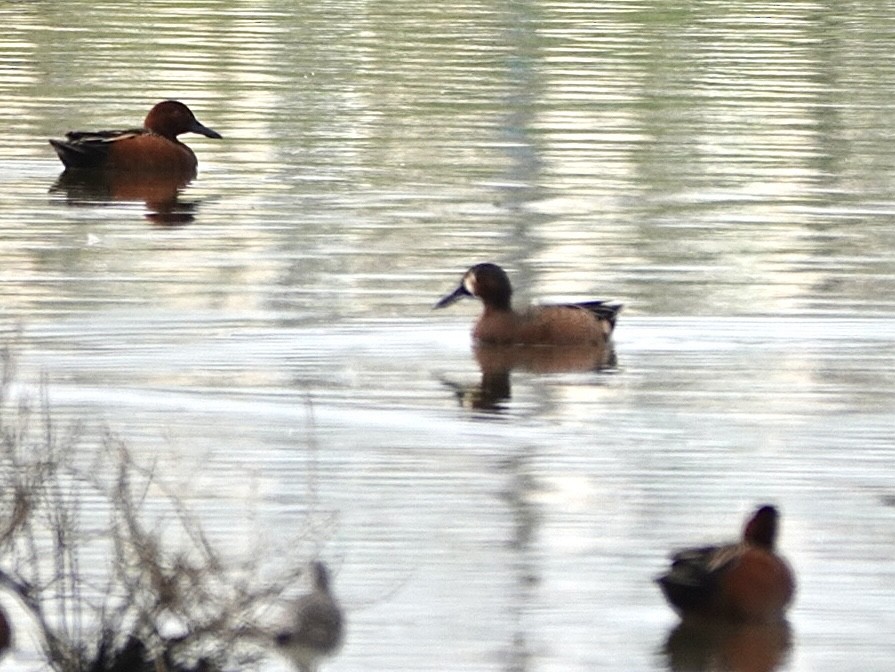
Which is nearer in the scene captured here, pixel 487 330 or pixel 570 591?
pixel 570 591

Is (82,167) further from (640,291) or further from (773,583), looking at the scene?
(773,583)

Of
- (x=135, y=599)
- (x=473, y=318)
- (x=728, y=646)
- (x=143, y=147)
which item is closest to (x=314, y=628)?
(x=135, y=599)

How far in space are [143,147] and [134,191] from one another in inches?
32.2

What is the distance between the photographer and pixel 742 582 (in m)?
8.35

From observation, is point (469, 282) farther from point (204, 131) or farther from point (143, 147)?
point (204, 131)

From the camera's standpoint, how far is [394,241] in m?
16.6

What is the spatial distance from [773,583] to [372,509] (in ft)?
5.83

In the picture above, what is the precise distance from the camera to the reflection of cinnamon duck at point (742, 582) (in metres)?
8.32

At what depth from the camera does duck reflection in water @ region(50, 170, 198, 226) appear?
18.3m

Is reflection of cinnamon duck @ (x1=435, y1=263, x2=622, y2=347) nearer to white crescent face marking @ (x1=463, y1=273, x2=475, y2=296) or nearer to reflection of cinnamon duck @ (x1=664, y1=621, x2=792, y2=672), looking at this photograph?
white crescent face marking @ (x1=463, y1=273, x2=475, y2=296)

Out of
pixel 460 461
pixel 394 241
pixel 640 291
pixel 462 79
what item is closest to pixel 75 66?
pixel 462 79

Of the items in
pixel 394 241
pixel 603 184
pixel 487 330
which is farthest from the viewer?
pixel 603 184

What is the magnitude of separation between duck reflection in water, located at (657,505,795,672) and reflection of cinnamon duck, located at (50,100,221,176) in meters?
12.1

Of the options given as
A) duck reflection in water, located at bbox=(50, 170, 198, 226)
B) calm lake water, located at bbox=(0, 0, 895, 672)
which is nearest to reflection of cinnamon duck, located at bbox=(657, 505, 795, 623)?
calm lake water, located at bbox=(0, 0, 895, 672)
